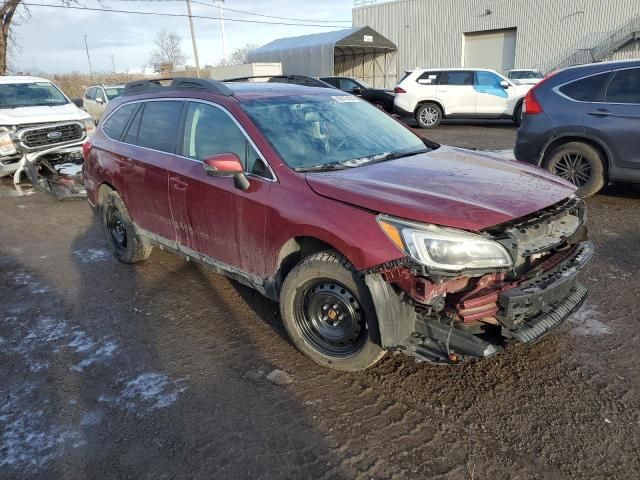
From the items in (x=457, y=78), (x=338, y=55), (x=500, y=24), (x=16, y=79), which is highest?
(x=500, y=24)

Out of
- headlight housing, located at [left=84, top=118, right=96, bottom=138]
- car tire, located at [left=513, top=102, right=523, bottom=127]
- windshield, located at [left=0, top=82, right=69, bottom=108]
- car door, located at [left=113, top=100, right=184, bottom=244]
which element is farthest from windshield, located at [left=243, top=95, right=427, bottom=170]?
car tire, located at [left=513, top=102, right=523, bottom=127]

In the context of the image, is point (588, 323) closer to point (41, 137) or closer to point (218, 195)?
point (218, 195)

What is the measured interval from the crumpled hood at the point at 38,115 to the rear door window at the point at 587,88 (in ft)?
29.4

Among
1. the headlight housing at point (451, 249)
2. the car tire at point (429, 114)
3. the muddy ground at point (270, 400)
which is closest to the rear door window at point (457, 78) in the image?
the car tire at point (429, 114)

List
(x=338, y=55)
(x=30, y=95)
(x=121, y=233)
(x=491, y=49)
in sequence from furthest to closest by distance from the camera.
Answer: (x=338, y=55) < (x=491, y=49) < (x=30, y=95) < (x=121, y=233)

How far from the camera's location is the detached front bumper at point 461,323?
2639mm

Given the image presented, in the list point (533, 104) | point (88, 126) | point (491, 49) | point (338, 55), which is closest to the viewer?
point (533, 104)

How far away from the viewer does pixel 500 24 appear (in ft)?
102

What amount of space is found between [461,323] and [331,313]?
802 millimetres

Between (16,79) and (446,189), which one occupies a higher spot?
(16,79)

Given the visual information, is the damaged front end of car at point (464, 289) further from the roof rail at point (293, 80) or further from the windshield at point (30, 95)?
the windshield at point (30, 95)

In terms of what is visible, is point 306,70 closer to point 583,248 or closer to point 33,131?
point 33,131

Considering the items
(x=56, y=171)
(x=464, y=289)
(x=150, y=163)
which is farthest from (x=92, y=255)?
(x=464, y=289)

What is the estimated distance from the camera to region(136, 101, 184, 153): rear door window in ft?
13.6
